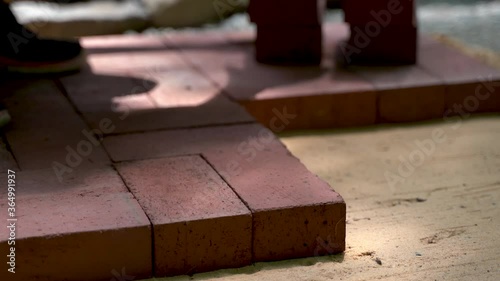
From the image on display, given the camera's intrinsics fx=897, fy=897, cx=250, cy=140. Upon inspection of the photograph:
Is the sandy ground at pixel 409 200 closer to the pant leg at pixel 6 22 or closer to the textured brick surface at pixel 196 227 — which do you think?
the textured brick surface at pixel 196 227

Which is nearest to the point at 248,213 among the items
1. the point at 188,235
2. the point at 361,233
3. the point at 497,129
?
the point at 188,235

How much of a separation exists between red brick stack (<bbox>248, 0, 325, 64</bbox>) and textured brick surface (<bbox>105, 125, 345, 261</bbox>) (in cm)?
100

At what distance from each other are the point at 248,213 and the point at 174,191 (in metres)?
0.28

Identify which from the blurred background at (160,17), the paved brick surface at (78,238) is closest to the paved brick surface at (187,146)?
the paved brick surface at (78,238)

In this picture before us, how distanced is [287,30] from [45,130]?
1.38 metres

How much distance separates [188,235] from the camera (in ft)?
8.34

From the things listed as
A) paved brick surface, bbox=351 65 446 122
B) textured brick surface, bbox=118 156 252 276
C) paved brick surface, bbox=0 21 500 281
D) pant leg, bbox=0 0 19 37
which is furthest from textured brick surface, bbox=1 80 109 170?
paved brick surface, bbox=351 65 446 122

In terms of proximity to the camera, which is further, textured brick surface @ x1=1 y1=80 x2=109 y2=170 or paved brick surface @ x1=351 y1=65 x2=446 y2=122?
paved brick surface @ x1=351 y1=65 x2=446 y2=122

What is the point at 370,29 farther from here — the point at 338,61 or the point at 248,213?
the point at 248,213

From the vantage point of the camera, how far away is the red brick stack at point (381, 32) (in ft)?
13.4

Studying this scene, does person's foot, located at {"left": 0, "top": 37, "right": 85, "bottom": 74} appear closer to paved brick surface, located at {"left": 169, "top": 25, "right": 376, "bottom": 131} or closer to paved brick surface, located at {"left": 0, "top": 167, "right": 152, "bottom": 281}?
paved brick surface, located at {"left": 169, "top": 25, "right": 376, "bottom": 131}

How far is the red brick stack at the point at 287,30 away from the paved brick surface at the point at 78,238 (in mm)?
1715

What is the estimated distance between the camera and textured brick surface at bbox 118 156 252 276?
8.31 feet

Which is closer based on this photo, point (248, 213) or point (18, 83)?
point (248, 213)
